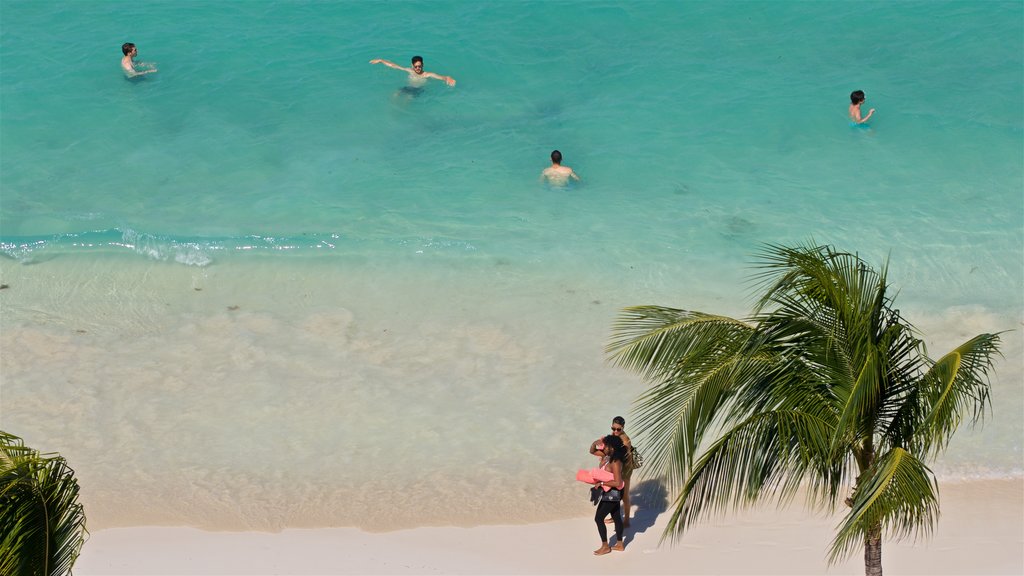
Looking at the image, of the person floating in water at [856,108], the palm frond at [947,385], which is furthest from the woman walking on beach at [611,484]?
the person floating in water at [856,108]

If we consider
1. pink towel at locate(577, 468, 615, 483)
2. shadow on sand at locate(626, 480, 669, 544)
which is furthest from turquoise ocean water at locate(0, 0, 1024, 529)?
pink towel at locate(577, 468, 615, 483)

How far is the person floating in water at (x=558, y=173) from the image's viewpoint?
17531mm

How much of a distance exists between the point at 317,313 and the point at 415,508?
3.87 meters

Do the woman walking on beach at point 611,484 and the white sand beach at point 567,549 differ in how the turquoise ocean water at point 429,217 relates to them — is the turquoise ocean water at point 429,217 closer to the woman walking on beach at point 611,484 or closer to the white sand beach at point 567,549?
the white sand beach at point 567,549

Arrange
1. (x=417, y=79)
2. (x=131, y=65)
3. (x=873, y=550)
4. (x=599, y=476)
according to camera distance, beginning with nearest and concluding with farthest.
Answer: (x=873, y=550) < (x=599, y=476) < (x=417, y=79) < (x=131, y=65)

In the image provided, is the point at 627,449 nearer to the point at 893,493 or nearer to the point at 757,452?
the point at 757,452

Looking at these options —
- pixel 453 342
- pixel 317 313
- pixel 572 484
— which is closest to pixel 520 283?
pixel 453 342

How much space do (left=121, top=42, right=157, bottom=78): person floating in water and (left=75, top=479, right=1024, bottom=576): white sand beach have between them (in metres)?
10.9

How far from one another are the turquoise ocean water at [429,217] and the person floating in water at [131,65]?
17 cm

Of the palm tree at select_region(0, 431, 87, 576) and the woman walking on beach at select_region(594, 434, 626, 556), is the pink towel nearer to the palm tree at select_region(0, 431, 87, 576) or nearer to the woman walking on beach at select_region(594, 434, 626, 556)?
the woman walking on beach at select_region(594, 434, 626, 556)

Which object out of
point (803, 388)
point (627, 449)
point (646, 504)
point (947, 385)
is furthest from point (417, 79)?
point (947, 385)

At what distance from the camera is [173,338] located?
1451 cm

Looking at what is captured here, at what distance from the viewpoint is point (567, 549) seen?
11.2 metres

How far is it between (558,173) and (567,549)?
761 centimetres
